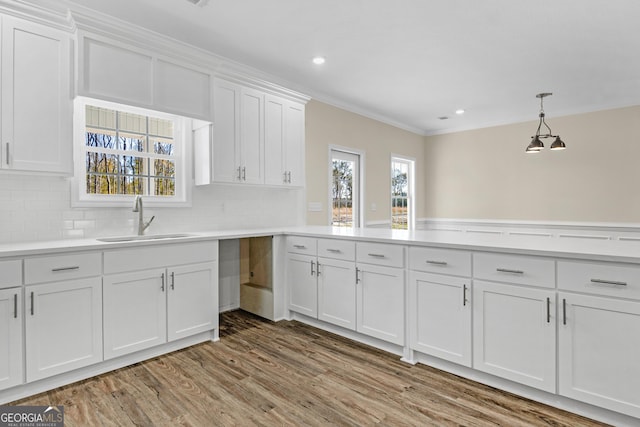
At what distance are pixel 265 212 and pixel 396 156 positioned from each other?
300 cm

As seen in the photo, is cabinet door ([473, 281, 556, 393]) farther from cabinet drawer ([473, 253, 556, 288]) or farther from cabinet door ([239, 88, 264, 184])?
cabinet door ([239, 88, 264, 184])

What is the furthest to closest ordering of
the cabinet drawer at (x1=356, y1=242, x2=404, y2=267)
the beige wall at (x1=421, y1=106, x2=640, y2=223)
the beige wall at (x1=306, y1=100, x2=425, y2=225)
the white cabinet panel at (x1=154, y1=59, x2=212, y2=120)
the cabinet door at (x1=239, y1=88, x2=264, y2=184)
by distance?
the beige wall at (x1=421, y1=106, x2=640, y2=223) < the beige wall at (x1=306, y1=100, x2=425, y2=225) < the cabinet door at (x1=239, y1=88, x2=264, y2=184) < the white cabinet panel at (x1=154, y1=59, x2=212, y2=120) < the cabinet drawer at (x1=356, y1=242, x2=404, y2=267)

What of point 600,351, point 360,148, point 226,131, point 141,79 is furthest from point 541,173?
point 141,79

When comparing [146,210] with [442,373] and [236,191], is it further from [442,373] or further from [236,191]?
[442,373]

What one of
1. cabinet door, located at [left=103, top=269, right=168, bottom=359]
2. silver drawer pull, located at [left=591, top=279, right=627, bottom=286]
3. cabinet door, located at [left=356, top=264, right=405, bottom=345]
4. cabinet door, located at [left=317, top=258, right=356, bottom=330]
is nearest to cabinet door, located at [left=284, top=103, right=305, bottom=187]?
cabinet door, located at [left=317, top=258, right=356, bottom=330]

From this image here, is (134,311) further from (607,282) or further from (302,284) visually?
(607,282)

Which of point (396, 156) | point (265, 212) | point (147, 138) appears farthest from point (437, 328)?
point (396, 156)

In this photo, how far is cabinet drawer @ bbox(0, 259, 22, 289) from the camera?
2094 mm

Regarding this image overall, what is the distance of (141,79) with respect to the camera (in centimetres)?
287

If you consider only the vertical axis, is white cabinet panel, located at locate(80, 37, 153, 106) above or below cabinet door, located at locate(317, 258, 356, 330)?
above

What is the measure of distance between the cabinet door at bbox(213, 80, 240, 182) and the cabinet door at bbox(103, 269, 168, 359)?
118cm

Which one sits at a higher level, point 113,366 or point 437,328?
point 437,328

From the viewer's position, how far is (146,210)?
130 inches

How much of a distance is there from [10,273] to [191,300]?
120 centimetres
